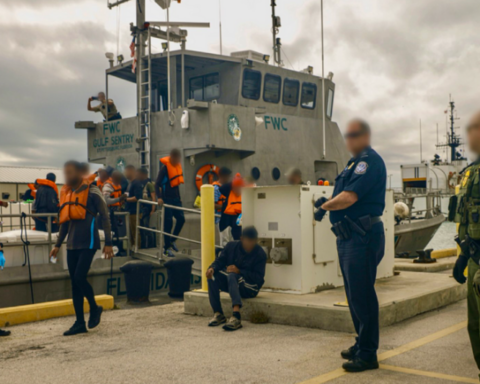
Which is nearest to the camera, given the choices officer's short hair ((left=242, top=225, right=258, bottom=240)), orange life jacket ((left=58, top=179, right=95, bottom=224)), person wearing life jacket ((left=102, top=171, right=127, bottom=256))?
orange life jacket ((left=58, top=179, right=95, bottom=224))

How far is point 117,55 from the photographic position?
1377 cm

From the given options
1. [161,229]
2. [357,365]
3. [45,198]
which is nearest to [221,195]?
[161,229]

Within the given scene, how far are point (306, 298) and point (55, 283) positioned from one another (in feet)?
15.7

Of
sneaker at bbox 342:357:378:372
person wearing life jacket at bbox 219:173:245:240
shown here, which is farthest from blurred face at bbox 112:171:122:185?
sneaker at bbox 342:357:378:372

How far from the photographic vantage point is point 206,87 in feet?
41.8

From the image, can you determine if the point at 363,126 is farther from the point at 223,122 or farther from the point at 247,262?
the point at 223,122

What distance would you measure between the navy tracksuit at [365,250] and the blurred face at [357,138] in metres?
0.05

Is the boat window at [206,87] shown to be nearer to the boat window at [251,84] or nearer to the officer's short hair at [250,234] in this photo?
the boat window at [251,84]

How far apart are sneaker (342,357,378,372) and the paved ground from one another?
0.06 m

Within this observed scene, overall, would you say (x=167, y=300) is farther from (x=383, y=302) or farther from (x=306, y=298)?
(x=383, y=302)

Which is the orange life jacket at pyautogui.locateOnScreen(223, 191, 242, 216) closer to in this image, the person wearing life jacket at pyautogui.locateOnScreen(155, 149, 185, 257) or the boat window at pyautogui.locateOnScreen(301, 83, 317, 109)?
the person wearing life jacket at pyautogui.locateOnScreen(155, 149, 185, 257)

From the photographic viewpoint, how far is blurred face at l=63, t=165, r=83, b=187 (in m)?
5.41

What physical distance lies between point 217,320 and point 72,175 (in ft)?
6.81

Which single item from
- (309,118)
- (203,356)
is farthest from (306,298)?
(309,118)
